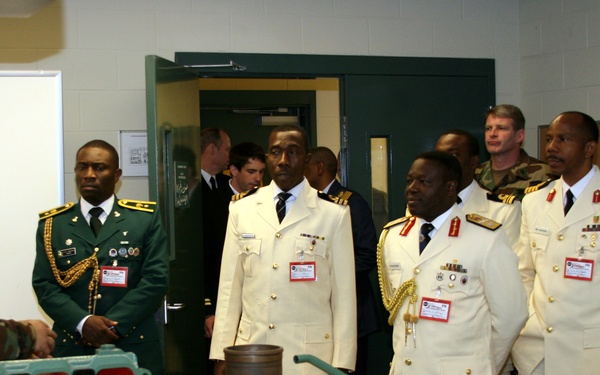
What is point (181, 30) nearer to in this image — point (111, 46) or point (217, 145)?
point (111, 46)

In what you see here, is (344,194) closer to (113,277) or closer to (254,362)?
(113,277)

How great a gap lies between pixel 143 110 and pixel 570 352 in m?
2.86

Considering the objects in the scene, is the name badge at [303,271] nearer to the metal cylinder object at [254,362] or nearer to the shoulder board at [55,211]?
the shoulder board at [55,211]

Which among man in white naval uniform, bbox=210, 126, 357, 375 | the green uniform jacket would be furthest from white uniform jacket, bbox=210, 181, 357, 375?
the green uniform jacket

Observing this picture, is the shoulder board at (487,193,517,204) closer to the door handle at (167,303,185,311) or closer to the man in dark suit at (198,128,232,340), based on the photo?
the door handle at (167,303,185,311)

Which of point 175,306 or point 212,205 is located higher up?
point 212,205

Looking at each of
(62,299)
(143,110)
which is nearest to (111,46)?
(143,110)

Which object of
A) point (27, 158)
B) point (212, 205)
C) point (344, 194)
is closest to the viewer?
point (27, 158)

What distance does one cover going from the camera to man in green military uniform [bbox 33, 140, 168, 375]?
3.69 metres

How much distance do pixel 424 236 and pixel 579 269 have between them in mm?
733

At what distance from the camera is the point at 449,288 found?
10.7 feet

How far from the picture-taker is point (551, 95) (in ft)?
18.4

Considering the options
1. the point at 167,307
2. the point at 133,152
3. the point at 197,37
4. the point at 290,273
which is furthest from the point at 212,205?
the point at 290,273

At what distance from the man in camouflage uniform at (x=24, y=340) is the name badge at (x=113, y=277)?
0.93 m
